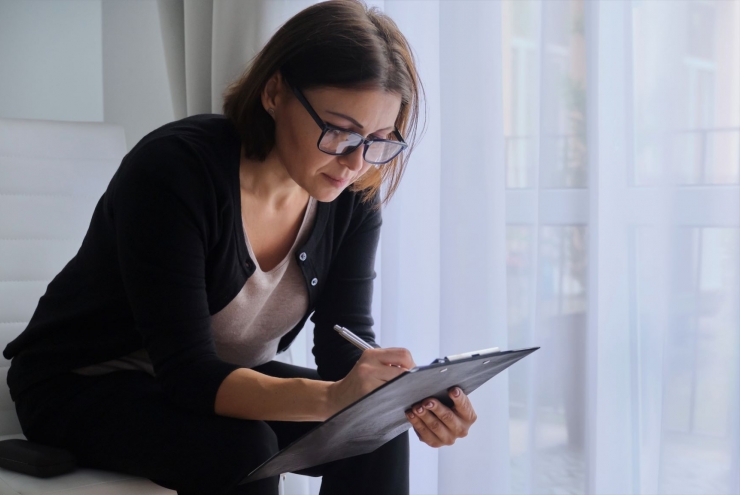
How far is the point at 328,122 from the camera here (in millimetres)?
1021

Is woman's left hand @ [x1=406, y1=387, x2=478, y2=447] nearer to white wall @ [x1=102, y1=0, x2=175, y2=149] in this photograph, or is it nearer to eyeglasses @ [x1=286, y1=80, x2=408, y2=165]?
eyeglasses @ [x1=286, y1=80, x2=408, y2=165]

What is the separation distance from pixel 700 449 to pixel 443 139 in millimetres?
648

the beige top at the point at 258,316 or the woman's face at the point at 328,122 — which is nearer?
the woman's face at the point at 328,122

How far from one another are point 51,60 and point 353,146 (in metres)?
1.59

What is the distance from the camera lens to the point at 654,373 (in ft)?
3.69

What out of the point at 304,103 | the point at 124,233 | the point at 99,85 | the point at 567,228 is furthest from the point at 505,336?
the point at 99,85

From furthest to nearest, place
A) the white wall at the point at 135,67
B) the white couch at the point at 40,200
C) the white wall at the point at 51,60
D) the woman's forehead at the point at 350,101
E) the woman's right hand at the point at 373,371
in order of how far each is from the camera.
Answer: the white wall at the point at 135,67, the white wall at the point at 51,60, the white couch at the point at 40,200, the woman's forehead at the point at 350,101, the woman's right hand at the point at 373,371

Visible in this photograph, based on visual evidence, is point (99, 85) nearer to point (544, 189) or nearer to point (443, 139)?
point (443, 139)

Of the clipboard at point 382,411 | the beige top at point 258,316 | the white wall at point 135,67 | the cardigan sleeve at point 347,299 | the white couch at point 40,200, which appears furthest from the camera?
the white wall at point 135,67

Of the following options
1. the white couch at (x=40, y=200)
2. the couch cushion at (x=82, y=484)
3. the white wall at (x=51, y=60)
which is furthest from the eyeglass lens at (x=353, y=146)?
the white wall at (x=51, y=60)

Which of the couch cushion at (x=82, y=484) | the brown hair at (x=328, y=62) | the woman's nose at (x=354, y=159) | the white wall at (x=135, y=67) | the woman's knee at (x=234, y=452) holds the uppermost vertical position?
the white wall at (x=135, y=67)

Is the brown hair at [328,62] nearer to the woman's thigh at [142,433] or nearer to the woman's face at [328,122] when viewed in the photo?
the woman's face at [328,122]

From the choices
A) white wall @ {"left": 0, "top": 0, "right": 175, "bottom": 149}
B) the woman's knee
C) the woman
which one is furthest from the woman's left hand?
white wall @ {"left": 0, "top": 0, "right": 175, "bottom": 149}

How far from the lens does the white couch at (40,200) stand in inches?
55.7
